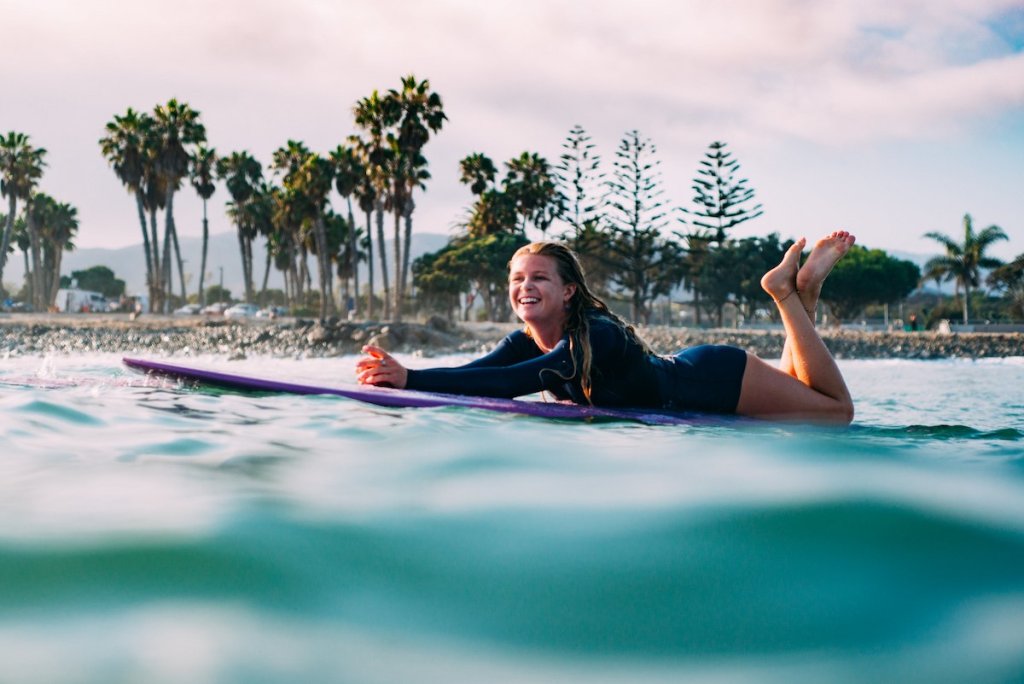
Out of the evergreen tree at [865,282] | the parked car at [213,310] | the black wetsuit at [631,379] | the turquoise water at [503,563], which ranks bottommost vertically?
the turquoise water at [503,563]

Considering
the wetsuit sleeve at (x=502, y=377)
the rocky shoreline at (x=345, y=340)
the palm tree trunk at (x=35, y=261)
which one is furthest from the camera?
the palm tree trunk at (x=35, y=261)

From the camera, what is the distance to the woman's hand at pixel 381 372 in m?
4.22

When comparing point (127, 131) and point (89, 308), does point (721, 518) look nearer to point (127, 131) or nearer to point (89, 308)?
point (127, 131)

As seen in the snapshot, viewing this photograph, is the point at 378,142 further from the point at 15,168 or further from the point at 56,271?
the point at 56,271

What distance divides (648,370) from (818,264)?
103 cm

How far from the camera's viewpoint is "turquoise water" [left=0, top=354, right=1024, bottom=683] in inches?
50.3

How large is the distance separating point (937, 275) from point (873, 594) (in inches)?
2122

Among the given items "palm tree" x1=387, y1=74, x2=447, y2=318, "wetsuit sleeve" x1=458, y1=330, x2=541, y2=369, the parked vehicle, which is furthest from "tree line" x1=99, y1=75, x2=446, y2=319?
"wetsuit sleeve" x1=458, y1=330, x2=541, y2=369

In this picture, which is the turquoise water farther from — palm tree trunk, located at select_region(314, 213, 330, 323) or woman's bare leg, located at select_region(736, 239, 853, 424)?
palm tree trunk, located at select_region(314, 213, 330, 323)

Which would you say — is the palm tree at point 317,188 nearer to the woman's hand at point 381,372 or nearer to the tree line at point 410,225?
the tree line at point 410,225

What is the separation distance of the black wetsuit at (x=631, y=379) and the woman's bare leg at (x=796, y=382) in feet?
0.33

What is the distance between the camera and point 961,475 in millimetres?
2443

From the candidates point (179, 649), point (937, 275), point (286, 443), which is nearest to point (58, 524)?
point (179, 649)

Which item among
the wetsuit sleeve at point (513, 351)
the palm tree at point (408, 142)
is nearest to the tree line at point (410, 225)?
the palm tree at point (408, 142)
